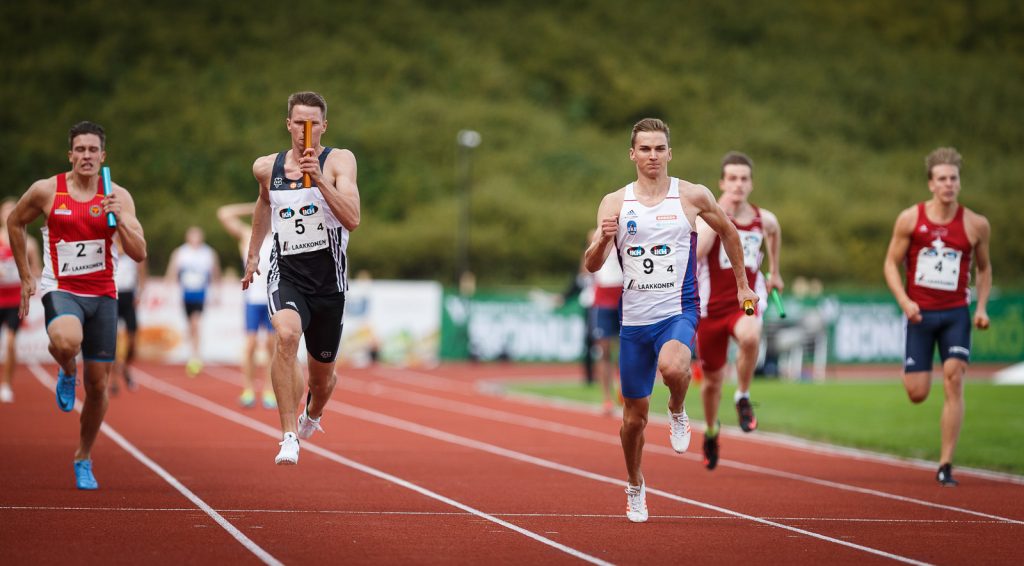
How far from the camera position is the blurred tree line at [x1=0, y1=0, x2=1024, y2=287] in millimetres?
53500

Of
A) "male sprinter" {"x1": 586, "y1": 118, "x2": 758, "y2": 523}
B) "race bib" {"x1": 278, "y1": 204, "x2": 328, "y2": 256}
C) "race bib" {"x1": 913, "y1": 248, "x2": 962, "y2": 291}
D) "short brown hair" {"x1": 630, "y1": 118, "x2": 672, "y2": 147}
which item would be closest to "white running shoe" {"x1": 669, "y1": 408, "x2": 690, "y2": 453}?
"male sprinter" {"x1": 586, "y1": 118, "x2": 758, "y2": 523}

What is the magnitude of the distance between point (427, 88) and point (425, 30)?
5.59 meters

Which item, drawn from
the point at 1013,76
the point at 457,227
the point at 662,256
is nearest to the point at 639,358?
the point at 662,256

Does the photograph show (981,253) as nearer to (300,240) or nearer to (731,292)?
(731,292)

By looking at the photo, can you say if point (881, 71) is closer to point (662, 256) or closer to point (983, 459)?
point (983, 459)

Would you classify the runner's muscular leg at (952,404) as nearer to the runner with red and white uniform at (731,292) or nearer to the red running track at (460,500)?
the red running track at (460,500)

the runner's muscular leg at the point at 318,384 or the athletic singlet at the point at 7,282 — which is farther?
the athletic singlet at the point at 7,282

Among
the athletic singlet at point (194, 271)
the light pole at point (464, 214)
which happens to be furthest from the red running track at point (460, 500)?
the light pole at point (464, 214)

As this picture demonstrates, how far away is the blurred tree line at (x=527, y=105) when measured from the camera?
176 feet

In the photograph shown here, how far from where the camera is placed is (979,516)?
28.6 ft

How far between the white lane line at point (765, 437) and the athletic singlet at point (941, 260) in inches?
60.7

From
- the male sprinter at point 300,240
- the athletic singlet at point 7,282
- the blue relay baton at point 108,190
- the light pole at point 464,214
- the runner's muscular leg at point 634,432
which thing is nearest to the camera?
the runner's muscular leg at point 634,432

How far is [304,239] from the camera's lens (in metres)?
8.48

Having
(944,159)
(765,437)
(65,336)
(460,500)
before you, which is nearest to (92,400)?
(65,336)
